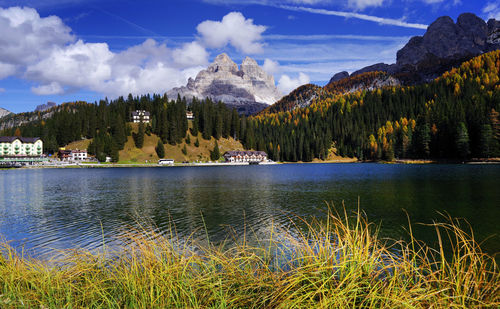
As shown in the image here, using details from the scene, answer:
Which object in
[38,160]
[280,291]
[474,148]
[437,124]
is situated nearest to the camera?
[280,291]

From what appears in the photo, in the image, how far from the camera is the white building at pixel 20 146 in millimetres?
177750

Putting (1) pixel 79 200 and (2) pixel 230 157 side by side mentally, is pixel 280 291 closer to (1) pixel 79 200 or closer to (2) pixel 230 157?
(1) pixel 79 200

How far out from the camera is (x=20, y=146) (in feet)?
593

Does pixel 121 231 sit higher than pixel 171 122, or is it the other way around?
pixel 171 122

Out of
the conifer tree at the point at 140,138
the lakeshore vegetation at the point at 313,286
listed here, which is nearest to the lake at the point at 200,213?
the lakeshore vegetation at the point at 313,286

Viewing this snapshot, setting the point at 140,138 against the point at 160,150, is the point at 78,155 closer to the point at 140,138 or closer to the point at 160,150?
the point at 140,138

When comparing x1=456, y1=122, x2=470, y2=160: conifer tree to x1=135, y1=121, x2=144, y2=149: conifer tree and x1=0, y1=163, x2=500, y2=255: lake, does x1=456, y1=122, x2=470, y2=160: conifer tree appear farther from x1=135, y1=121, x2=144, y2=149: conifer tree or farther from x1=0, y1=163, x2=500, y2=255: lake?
x1=135, y1=121, x2=144, y2=149: conifer tree

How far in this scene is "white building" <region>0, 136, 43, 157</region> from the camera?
583 ft

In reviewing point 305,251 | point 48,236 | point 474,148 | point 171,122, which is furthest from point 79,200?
point 171,122

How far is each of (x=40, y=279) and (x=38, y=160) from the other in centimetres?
19457

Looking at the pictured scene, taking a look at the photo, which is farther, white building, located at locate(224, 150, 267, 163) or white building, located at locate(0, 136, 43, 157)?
white building, located at locate(224, 150, 267, 163)

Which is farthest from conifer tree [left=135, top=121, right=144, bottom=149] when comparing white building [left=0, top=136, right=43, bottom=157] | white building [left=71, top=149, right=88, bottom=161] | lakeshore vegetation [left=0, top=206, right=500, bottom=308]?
lakeshore vegetation [left=0, top=206, right=500, bottom=308]

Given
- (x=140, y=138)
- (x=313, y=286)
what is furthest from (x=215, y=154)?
(x=313, y=286)

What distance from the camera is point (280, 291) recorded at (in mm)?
6008
